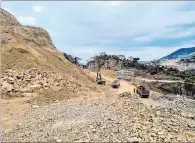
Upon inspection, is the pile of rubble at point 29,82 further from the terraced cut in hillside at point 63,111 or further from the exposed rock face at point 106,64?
the exposed rock face at point 106,64

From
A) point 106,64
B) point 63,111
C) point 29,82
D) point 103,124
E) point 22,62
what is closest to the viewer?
point 103,124

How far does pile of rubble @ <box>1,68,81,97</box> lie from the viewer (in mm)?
34094

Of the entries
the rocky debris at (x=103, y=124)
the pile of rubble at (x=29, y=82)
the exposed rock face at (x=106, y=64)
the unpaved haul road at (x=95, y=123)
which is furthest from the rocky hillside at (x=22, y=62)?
the exposed rock face at (x=106, y=64)

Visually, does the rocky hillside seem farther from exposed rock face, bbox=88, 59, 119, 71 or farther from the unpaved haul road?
exposed rock face, bbox=88, 59, 119, 71

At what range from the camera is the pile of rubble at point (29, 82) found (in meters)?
34.1

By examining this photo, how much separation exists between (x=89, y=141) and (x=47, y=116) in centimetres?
689

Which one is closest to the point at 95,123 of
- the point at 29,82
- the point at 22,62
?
the point at 29,82

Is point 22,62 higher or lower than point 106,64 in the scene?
lower

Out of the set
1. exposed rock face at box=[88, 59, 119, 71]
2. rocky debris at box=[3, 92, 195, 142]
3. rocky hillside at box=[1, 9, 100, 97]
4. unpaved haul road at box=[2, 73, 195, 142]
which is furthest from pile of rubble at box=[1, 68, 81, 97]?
exposed rock face at box=[88, 59, 119, 71]

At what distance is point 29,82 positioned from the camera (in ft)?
119

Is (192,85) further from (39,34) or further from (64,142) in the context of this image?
(64,142)

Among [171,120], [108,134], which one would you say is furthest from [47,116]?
[171,120]

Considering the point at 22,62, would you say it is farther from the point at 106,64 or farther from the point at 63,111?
the point at 106,64

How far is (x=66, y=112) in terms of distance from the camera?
26734 mm
